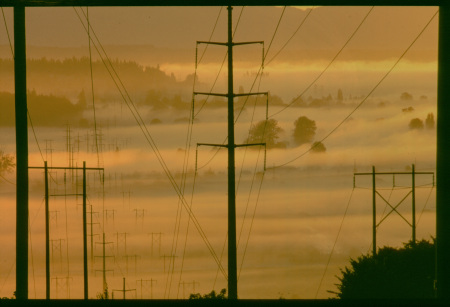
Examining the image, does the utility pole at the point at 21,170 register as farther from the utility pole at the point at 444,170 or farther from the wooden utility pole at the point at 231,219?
the wooden utility pole at the point at 231,219

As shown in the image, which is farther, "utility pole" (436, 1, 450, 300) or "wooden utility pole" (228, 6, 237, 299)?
"wooden utility pole" (228, 6, 237, 299)

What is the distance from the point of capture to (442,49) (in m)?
6.57

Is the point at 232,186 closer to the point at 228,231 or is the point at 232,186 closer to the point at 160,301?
the point at 228,231

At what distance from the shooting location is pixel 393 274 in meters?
40.1

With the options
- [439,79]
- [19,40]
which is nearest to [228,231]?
[19,40]

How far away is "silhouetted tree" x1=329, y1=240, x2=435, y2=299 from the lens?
38781 millimetres

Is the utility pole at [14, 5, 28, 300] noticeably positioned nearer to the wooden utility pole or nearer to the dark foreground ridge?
the dark foreground ridge

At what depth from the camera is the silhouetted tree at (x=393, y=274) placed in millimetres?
38781
